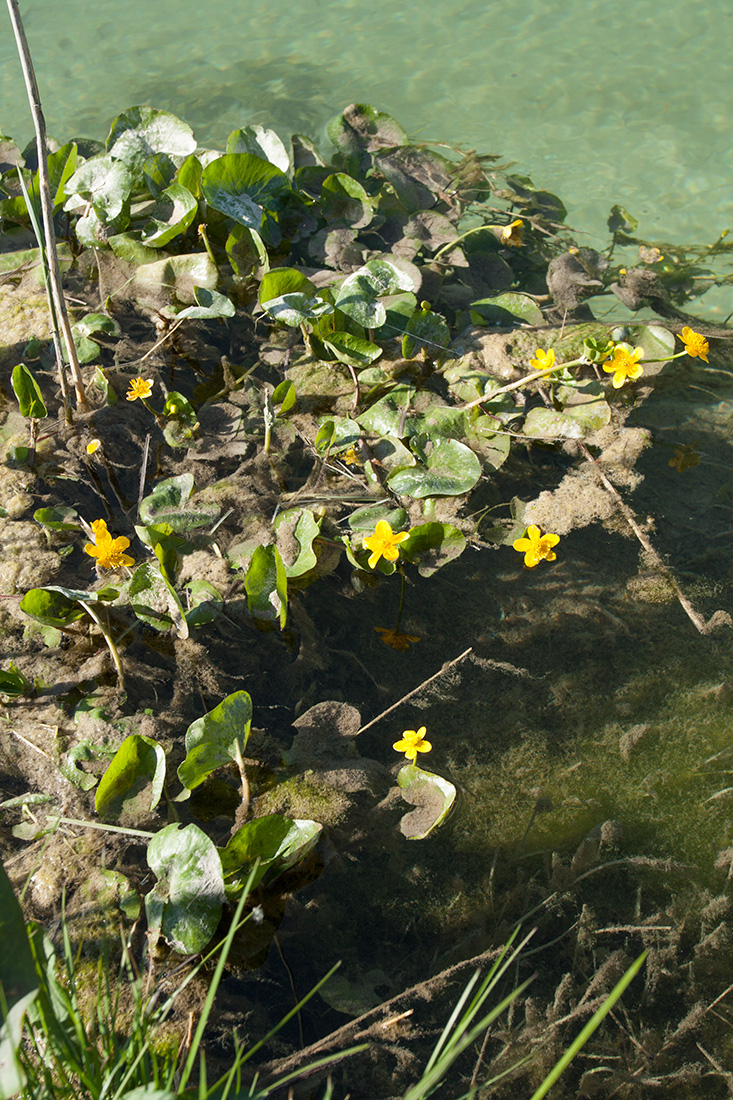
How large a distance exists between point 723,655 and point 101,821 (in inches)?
57.2

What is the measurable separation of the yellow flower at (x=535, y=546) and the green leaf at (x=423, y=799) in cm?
58

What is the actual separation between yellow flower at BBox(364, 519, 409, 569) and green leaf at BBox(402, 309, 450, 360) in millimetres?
713

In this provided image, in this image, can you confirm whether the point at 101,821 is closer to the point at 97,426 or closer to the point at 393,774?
the point at 393,774

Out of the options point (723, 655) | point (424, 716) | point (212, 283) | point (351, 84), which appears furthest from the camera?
point (351, 84)

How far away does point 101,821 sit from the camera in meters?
1.44

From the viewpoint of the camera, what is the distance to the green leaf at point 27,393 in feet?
6.27

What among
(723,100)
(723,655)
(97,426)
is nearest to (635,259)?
(723,100)

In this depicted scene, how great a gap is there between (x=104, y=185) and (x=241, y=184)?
0.44m

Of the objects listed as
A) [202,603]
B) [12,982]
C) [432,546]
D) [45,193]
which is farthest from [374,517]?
[12,982]

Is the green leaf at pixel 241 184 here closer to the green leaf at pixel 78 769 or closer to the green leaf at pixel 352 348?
the green leaf at pixel 352 348

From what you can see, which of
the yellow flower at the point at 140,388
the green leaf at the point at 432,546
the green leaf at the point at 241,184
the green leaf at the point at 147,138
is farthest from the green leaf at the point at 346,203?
the green leaf at the point at 432,546

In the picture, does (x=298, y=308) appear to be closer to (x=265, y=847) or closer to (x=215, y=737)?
(x=215, y=737)

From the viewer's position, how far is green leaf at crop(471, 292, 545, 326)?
2.35 m

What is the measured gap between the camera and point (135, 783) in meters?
1.44
